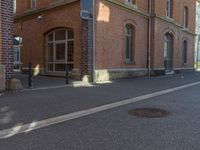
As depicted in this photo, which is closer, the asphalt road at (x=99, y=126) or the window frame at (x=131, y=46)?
the asphalt road at (x=99, y=126)

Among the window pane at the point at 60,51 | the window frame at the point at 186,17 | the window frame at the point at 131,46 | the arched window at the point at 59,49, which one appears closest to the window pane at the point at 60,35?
the arched window at the point at 59,49

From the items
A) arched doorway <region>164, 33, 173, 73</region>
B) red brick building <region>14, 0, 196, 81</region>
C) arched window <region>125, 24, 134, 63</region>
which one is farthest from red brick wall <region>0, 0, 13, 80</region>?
arched doorway <region>164, 33, 173, 73</region>

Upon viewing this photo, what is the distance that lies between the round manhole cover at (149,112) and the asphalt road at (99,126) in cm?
18

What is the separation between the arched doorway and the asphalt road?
15207 millimetres

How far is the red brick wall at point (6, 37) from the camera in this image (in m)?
10.3

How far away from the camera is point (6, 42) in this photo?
34.2 feet

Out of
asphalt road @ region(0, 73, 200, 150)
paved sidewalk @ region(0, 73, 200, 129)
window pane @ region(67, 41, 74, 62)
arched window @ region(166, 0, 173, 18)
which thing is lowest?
asphalt road @ region(0, 73, 200, 150)

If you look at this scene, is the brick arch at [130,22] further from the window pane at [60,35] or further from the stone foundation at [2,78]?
the stone foundation at [2,78]

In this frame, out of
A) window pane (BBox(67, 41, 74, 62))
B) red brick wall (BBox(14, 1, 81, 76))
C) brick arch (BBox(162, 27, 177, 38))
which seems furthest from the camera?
brick arch (BBox(162, 27, 177, 38))

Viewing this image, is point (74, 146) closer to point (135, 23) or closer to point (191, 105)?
point (191, 105)

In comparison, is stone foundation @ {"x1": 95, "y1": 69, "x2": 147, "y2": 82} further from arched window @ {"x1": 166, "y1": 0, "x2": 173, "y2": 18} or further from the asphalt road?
arched window @ {"x1": 166, "y1": 0, "x2": 173, "y2": 18}

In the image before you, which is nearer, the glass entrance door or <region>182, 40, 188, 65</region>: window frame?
the glass entrance door

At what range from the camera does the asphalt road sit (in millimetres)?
4699

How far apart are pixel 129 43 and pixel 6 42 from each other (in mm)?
10012
